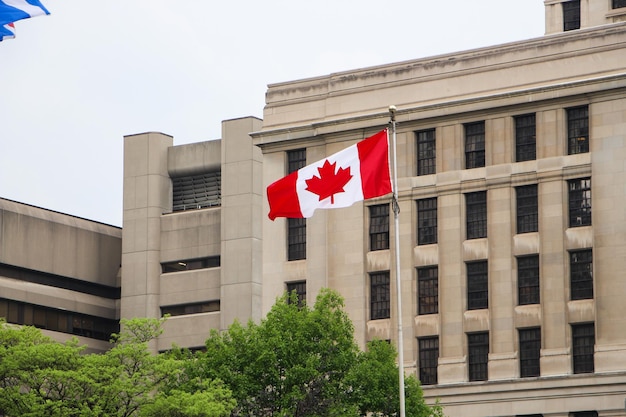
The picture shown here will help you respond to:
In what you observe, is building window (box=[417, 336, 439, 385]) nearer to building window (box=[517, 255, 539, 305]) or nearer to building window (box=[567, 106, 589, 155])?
building window (box=[517, 255, 539, 305])

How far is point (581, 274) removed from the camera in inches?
3285

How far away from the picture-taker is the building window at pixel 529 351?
8388cm

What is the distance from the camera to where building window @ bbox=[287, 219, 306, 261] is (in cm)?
9262

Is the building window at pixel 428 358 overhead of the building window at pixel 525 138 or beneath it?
beneath

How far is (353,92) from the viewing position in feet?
303

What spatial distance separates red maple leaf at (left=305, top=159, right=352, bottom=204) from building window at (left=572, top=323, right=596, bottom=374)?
29039 mm

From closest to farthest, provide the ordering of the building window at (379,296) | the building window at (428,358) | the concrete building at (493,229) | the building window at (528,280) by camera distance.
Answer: the concrete building at (493,229) → the building window at (528,280) → the building window at (428,358) → the building window at (379,296)

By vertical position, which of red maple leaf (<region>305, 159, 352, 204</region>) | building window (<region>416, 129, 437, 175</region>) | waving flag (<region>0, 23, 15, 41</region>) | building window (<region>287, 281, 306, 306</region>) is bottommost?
red maple leaf (<region>305, 159, 352, 204</region>)

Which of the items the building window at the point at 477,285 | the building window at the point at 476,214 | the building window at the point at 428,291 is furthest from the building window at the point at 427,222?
the building window at the point at 477,285

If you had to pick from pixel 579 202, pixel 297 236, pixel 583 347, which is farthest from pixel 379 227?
pixel 583 347

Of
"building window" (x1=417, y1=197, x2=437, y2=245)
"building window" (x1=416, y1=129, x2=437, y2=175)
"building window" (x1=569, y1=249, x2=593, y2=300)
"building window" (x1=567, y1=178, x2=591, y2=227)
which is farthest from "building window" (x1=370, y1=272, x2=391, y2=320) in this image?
"building window" (x1=567, y1=178, x2=591, y2=227)

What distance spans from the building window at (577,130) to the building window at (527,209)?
283cm

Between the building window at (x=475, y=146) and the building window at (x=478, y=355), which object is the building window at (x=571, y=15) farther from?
the building window at (x=478, y=355)

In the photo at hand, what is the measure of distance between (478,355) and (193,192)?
28.1 metres
